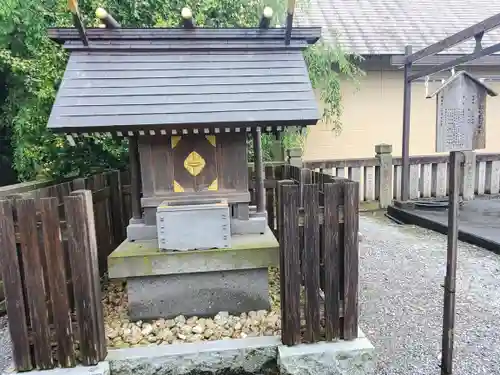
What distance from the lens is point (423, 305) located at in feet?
12.2

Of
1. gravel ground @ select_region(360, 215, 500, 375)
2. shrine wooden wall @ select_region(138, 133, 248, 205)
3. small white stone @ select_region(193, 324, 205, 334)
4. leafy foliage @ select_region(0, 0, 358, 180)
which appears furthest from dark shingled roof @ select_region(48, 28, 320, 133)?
gravel ground @ select_region(360, 215, 500, 375)

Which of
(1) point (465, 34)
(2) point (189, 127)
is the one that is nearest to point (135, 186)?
(2) point (189, 127)

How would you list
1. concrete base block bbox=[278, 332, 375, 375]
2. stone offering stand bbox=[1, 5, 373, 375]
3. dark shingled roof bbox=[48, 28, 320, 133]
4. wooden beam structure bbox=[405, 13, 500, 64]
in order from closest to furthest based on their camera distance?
concrete base block bbox=[278, 332, 375, 375], stone offering stand bbox=[1, 5, 373, 375], dark shingled roof bbox=[48, 28, 320, 133], wooden beam structure bbox=[405, 13, 500, 64]

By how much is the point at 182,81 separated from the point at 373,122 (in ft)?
21.6

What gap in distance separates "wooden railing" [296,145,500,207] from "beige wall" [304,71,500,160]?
1157mm

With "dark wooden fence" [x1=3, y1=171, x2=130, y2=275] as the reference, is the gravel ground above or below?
below

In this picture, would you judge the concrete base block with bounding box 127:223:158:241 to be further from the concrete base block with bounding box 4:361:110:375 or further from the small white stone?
the concrete base block with bounding box 4:361:110:375

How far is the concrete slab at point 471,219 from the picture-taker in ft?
17.5

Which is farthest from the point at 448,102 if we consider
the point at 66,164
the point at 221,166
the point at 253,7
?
the point at 66,164

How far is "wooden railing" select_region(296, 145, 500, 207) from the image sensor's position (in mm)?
7684

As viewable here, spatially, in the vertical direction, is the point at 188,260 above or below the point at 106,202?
below

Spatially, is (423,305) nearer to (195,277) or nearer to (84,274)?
(195,277)

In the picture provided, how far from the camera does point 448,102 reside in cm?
259

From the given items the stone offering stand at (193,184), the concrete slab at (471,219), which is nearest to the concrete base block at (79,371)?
the stone offering stand at (193,184)
